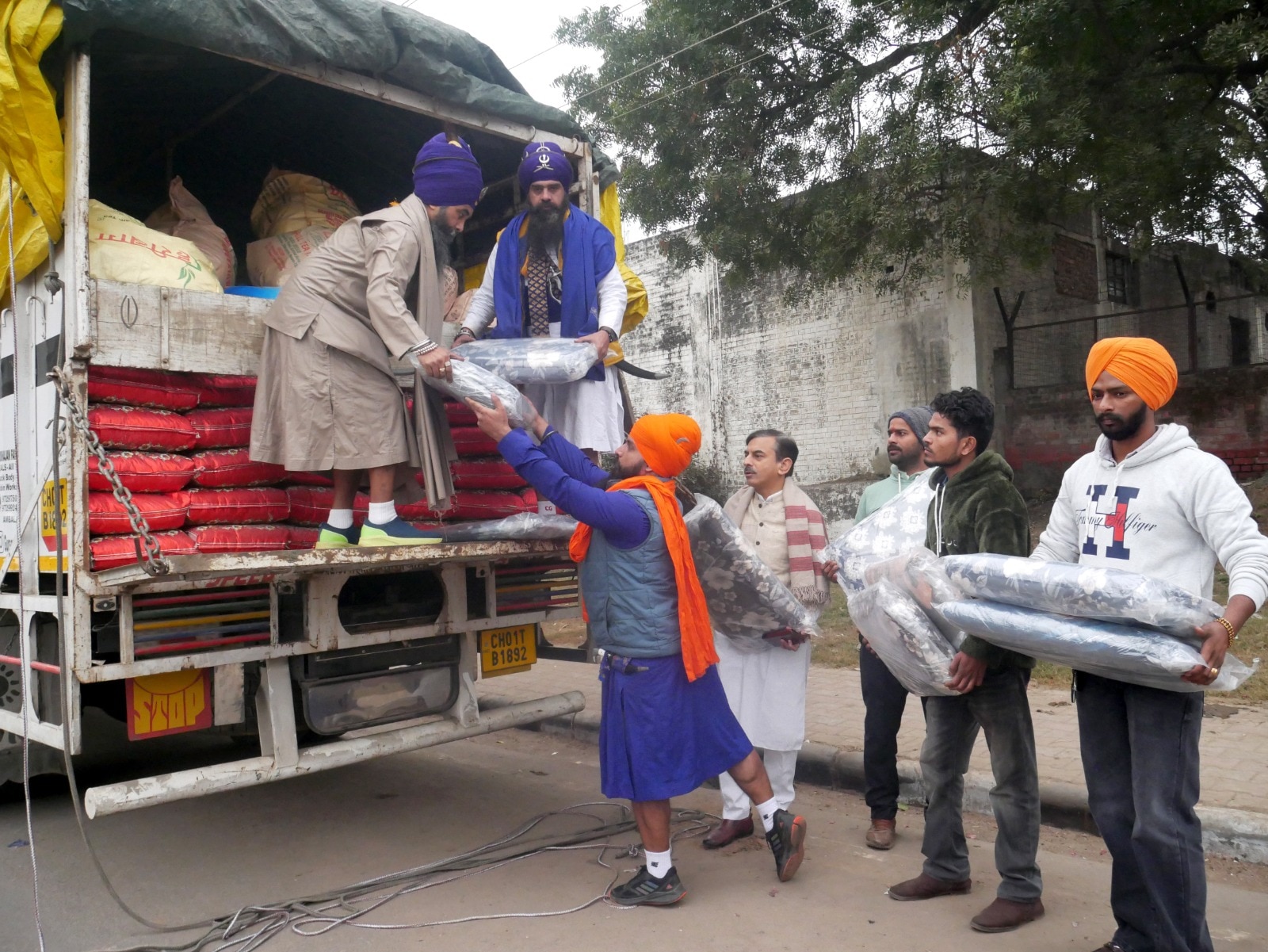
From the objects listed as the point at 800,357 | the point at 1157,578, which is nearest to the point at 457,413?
the point at 1157,578

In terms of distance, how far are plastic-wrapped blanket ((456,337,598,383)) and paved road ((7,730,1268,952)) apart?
5.97 ft

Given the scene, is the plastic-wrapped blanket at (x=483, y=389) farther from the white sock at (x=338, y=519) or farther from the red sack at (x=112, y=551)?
the red sack at (x=112, y=551)

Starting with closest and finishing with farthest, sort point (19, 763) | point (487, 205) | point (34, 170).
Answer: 1. point (34, 170)
2. point (19, 763)
3. point (487, 205)

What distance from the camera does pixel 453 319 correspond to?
482 centimetres

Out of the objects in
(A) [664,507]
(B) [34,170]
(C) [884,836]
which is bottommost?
(C) [884,836]

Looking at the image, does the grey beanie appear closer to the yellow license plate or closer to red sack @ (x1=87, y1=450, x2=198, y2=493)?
the yellow license plate

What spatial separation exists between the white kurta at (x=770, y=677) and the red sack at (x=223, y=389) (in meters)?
1.97

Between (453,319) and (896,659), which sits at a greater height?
(453,319)

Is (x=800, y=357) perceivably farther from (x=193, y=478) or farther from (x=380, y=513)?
(x=193, y=478)

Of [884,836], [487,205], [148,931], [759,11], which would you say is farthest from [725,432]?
[148,931]

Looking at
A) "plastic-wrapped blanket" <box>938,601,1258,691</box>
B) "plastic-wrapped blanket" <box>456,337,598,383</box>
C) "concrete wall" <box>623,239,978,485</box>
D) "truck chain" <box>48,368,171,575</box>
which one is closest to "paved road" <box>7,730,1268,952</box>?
"plastic-wrapped blanket" <box>938,601,1258,691</box>

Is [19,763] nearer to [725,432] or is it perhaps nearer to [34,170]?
[34,170]

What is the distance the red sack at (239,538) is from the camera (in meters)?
3.60

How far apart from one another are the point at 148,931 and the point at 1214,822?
375 centimetres
